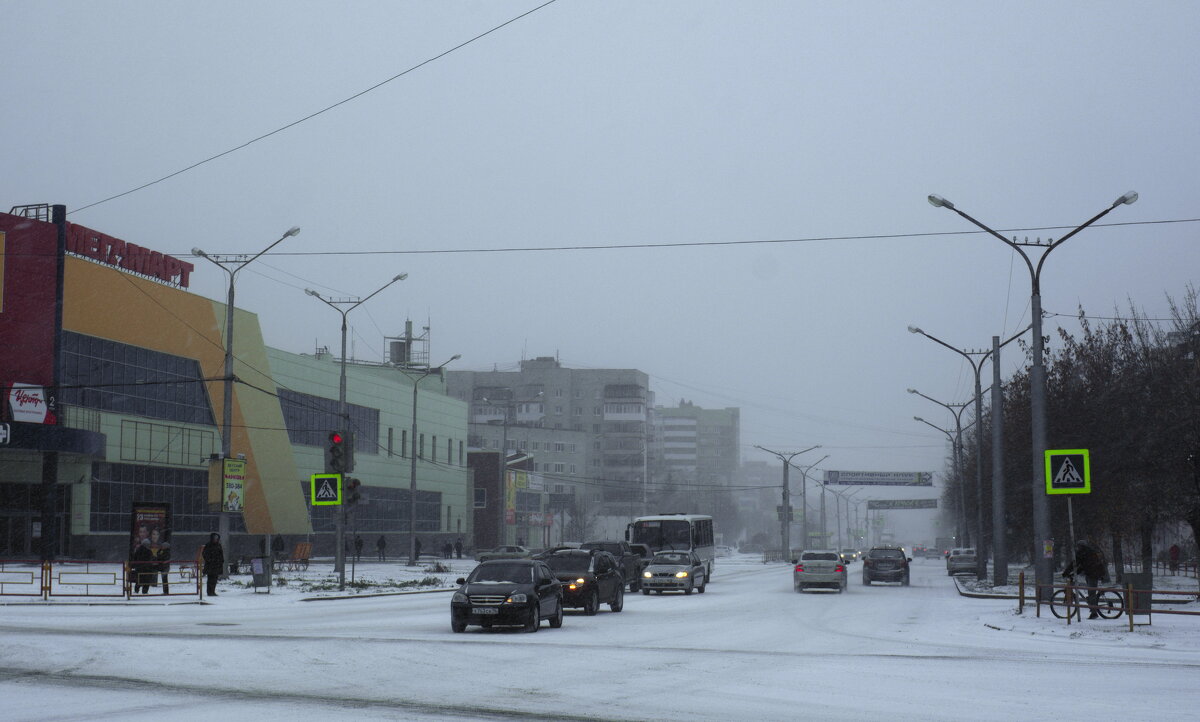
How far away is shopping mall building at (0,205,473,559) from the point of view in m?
51.6

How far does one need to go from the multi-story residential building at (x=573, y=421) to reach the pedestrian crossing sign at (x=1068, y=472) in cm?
13096

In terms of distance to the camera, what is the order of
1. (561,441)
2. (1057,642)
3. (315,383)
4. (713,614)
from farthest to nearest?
(561,441), (315,383), (713,614), (1057,642)

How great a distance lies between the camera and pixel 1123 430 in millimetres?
41250

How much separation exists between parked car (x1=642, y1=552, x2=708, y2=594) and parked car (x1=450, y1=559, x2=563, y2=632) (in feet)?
54.5

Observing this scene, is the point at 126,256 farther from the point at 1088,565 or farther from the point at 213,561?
the point at 1088,565

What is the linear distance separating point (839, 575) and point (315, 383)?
46.9m

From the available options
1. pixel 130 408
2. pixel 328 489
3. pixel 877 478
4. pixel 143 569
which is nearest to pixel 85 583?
pixel 143 569

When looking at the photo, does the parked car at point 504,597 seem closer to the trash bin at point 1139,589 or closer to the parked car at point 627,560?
the trash bin at point 1139,589

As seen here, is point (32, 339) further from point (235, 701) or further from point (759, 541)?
point (759, 541)

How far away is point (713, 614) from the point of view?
95.5 feet

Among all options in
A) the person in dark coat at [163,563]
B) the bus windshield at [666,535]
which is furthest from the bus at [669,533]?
the person in dark coat at [163,563]

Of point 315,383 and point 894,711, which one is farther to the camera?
point 315,383

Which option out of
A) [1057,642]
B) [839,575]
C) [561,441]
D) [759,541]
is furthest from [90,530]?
[759,541]

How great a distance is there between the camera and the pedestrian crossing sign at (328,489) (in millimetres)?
35000
